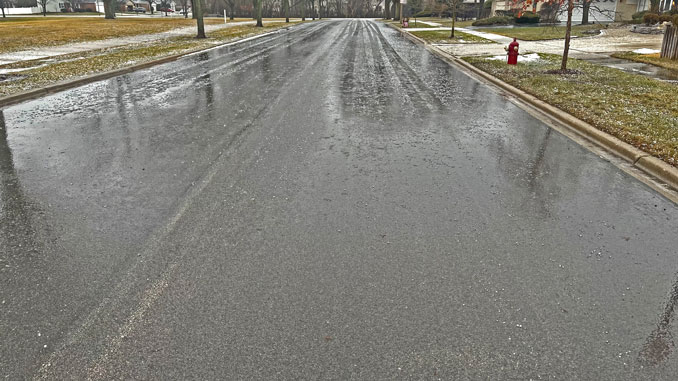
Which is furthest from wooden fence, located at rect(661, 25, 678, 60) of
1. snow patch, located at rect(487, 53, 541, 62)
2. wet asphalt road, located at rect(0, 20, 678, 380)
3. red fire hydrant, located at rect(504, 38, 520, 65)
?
wet asphalt road, located at rect(0, 20, 678, 380)

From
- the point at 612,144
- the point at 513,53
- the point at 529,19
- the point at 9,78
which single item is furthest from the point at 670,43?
the point at 529,19

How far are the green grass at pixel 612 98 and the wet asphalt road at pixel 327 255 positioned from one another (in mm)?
1047

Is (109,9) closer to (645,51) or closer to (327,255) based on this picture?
(645,51)

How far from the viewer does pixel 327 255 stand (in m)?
3.87

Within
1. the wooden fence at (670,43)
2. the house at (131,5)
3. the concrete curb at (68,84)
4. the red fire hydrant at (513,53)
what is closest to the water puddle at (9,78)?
the concrete curb at (68,84)

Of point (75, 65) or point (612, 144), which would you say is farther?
point (75, 65)

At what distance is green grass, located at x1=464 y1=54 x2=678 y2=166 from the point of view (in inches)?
278

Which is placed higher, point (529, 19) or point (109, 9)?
point (109, 9)

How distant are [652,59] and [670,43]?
795 mm

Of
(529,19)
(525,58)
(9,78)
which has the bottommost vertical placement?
(9,78)

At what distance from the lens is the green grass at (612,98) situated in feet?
23.1

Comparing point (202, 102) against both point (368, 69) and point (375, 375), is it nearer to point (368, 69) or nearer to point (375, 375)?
point (368, 69)

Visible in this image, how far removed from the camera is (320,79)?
12.9 metres

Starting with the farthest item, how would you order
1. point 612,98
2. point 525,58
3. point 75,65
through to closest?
point 525,58, point 75,65, point 612,98
